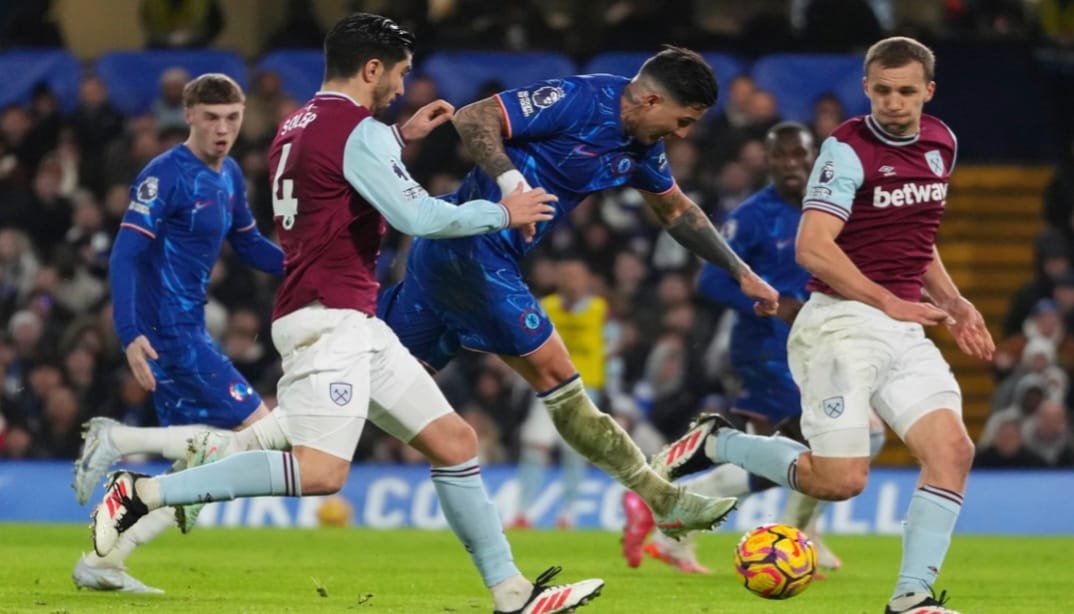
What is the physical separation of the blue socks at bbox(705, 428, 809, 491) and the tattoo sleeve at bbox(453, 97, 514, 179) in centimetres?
190

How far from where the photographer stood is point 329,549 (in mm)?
13875

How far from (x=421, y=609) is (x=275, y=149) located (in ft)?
7.49

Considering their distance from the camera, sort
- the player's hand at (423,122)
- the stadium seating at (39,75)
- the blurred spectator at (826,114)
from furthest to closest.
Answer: the stadium seating at (39,75)
the blurred spectator at (826,114)
the player's hand at (423,122)

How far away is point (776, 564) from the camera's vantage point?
8883 millimetres

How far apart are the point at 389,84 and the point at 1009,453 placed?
38.0ft

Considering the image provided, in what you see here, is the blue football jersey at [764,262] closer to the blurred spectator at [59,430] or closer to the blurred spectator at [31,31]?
the blurred spectator at [59,430]

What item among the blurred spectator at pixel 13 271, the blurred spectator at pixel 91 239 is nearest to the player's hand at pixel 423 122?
the blurred spectator at pixel 91 239

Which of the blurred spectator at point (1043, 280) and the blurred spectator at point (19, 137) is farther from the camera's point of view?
the blurred spectator at point (19, 137)

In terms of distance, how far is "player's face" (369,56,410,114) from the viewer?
26.7ft

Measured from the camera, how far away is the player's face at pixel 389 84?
8.14 metres

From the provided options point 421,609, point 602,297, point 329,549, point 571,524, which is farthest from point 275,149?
point 602,297

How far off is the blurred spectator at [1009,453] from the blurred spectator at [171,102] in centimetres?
840

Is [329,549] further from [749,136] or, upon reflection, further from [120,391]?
[749,136]

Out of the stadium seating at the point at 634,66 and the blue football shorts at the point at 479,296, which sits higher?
the stadium seating at the point at 634,66
